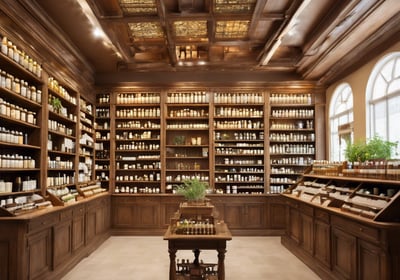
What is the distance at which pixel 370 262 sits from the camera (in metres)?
3.83

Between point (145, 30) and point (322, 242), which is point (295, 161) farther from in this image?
point (145, 30)

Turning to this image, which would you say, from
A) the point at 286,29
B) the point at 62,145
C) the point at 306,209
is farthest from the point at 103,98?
the point at 306,209

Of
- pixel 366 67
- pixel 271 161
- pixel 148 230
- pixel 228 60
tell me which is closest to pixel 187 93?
pixel 228 60

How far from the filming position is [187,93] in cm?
914

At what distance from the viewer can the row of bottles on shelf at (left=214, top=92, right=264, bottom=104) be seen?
9.05 metres

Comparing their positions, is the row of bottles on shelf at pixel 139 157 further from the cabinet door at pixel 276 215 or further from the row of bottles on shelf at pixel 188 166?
the cabinet door at pixel 276 215

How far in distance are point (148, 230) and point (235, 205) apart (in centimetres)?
227

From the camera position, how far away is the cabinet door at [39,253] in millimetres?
4348

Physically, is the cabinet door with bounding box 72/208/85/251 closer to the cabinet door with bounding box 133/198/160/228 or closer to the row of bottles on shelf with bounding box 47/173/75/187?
the row of bottles on shelf with bounding box 47/173/75/187

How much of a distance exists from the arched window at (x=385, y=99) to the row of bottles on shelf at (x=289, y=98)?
2.48 metres

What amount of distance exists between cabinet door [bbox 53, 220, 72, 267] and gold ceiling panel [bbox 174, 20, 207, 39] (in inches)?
151

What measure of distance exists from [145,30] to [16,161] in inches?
124

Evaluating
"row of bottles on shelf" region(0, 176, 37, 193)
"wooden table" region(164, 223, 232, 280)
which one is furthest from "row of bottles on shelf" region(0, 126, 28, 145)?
"wooden table" region(164, 223, 232, 280)

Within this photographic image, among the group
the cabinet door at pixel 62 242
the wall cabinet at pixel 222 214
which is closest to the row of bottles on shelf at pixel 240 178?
the wall cabinet at pixel 222 214
